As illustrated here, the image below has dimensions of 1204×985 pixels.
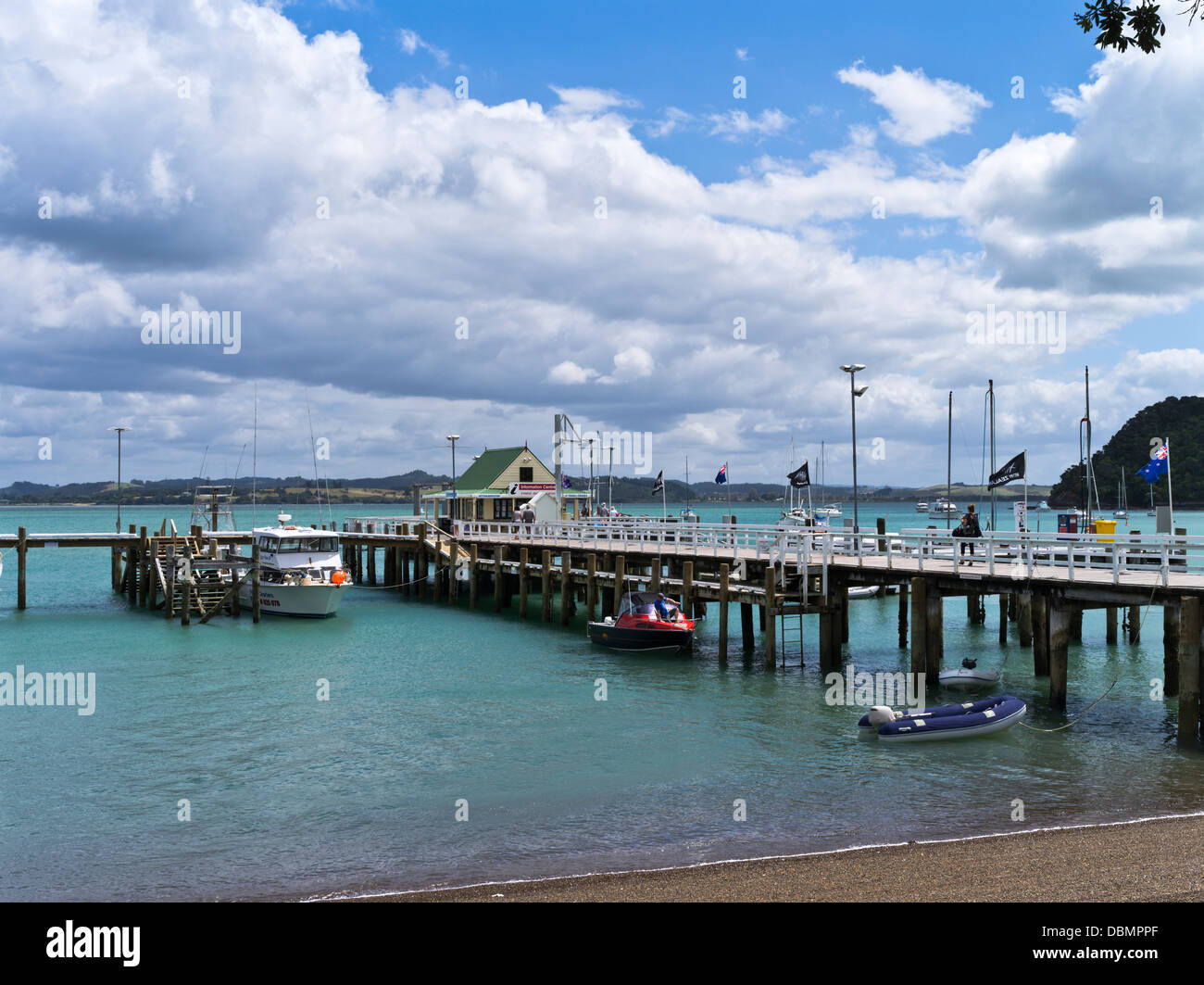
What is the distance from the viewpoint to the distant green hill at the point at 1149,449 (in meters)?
157

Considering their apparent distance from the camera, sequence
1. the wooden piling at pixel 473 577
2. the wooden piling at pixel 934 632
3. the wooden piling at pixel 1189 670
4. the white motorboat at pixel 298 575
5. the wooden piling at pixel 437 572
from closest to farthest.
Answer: the wooden piling at pixel 1189 670 < the wooden piling at pixel 934 632 < the white motorboat at pixel 298 575 < the wooden piling at pixel 473 577 < the wooden piling at pixel 437 572

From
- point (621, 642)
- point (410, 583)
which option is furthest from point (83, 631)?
point (621, 642)

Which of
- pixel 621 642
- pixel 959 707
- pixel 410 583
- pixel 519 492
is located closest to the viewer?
pixel 959 707

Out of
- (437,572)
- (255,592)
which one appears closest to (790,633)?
(437,572)

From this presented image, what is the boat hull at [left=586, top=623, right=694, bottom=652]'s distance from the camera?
104 ft

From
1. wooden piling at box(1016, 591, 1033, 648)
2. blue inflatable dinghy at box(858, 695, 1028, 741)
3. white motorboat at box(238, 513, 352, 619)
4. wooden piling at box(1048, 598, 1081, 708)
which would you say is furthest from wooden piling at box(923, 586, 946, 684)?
white motorboat at box(238, 513, 352, 619)

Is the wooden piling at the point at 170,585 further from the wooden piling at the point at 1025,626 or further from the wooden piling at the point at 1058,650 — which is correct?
the wooden piling at the point at 1058,650

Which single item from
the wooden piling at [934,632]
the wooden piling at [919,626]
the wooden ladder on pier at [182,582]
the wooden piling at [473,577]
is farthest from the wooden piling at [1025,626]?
the wooden ladder on pier at [182,582]

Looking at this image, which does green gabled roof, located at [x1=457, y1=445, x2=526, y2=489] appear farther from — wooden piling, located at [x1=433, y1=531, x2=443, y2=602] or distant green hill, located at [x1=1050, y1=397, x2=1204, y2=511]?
distant green hill, located at [x1=1050, y1=397, x2=1204, y2=511]

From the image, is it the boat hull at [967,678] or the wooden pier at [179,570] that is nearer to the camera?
the boat hull at [967,678]

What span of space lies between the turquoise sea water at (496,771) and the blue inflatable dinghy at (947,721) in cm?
28
